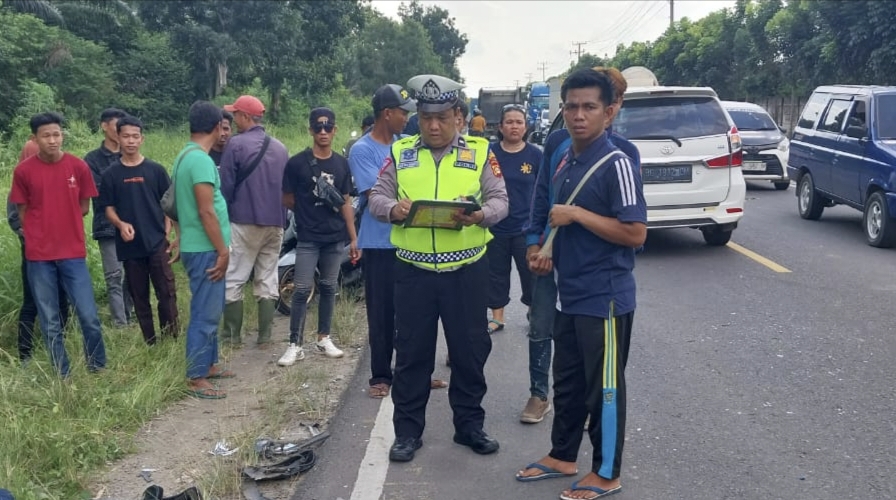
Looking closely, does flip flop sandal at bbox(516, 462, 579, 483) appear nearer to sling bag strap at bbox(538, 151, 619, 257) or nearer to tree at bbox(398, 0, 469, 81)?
sling bag strap at bbox(538, 151, 619, 257)

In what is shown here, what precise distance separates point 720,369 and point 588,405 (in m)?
2.39

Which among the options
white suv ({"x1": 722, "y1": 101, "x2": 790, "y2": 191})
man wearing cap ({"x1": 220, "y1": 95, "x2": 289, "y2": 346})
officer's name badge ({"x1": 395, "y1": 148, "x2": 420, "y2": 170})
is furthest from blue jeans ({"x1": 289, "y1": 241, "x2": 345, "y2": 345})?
white suv ({"x1": 722, "y1": 101, "x2": 790, "y2": 191})

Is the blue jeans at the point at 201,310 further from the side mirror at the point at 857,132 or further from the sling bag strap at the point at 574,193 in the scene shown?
the side mirror at the point at 857,132

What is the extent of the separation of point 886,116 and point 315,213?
790 cm

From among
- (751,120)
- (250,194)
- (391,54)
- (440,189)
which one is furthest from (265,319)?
(391,54)

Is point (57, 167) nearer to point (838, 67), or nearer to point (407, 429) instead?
point (407, 429)

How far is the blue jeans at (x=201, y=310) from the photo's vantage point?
18.6 ft

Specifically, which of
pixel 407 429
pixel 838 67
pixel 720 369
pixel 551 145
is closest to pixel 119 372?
pixel 407 429

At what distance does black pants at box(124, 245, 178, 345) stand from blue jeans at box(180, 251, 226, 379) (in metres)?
0.69

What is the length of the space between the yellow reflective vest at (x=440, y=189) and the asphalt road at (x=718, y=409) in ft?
3.62

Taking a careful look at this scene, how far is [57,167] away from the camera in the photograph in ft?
18.9

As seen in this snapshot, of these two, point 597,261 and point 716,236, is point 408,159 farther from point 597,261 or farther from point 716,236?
point 716,236

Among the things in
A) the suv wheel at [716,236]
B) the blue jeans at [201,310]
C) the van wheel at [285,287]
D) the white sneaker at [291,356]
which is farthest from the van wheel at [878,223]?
the blue jeans at [201,310]

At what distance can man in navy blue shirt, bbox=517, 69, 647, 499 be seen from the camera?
13.1ft
